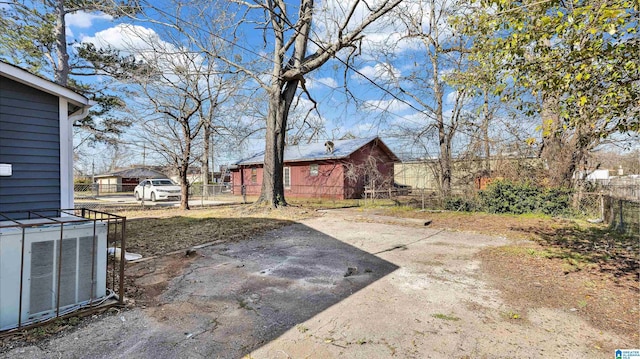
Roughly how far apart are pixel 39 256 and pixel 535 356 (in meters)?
4.45

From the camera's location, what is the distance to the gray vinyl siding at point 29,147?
151 inches

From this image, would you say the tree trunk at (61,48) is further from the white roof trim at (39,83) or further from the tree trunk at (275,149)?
the white roof trim at (39,83)

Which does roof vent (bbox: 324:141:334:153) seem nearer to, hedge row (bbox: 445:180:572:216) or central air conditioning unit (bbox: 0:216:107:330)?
hedge row (bbox: 445:180:572:216)

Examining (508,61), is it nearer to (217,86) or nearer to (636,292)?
(636,292)

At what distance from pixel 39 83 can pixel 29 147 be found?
896 millimetres

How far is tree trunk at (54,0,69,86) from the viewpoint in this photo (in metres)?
12.2

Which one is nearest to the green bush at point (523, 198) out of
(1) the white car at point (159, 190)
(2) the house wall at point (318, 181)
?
(2) the house wall at point (318, 181)

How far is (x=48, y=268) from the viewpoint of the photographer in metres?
2.78

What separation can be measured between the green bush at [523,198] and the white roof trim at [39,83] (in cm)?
1202

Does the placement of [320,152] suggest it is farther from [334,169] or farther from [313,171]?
[334,169]

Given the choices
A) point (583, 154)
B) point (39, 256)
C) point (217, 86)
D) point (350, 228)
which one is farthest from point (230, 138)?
point (583, 154)

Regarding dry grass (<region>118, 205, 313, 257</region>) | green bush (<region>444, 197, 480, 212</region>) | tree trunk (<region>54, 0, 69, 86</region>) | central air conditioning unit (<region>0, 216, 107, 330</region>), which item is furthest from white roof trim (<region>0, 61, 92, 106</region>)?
green bush (<region>444, 197, 480, 212</region>)

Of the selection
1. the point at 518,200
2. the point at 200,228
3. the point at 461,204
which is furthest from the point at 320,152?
the point at 200,228

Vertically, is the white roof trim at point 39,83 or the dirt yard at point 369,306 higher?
the white roof trim at point 39,83
